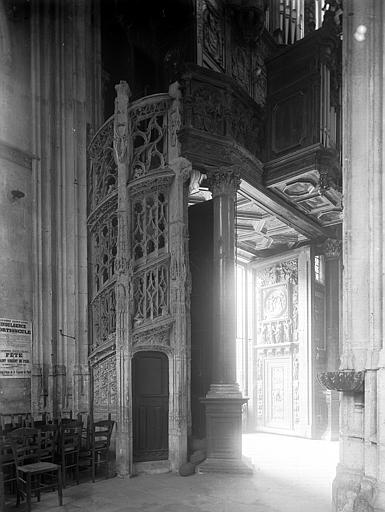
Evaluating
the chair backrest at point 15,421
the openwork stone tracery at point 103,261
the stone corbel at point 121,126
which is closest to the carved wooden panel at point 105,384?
the openwork stone tracery at point 103,261

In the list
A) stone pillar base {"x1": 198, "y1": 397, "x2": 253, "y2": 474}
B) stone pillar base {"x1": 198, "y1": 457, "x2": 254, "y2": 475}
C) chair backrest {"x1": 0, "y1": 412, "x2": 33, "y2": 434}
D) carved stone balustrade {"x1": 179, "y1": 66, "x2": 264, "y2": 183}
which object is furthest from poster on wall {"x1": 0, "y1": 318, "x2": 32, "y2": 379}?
carved stone balustrade {"x1": 179, "y1": 66, "x2": 264, "y2": 183}

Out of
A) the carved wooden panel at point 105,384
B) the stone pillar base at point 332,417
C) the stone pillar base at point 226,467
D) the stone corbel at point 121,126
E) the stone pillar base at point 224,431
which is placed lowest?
the stone pillar base at point 332,417

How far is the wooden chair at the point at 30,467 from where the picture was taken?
705 centimetres

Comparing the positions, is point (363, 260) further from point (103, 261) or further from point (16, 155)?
point (16, 155)

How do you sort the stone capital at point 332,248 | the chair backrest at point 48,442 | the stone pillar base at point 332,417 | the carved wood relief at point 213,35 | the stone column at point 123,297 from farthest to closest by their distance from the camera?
the stone capital at point 332,248, the stone pillar base at point 332,417, the carved wood relief at point 213,35, the stone column at point 123,297, the chair backrest at point 48,442

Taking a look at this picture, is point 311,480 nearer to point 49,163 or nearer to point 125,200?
point 125,200

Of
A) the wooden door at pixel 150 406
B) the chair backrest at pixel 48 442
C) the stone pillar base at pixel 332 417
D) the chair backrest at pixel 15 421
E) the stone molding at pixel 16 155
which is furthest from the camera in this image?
the stone pillar base at pixel 332 417

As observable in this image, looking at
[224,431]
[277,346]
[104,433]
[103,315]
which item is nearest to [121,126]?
[103,315]

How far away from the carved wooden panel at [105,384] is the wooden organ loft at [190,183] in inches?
0.7

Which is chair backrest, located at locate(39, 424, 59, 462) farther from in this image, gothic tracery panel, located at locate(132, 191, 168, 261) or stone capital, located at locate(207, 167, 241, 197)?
stone capital, located at locate(207, 167, 241, 197)

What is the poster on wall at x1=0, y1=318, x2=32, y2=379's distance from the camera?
9.56m

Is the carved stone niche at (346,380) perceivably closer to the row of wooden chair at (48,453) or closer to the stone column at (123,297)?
the row of wooden chair at (48,453)

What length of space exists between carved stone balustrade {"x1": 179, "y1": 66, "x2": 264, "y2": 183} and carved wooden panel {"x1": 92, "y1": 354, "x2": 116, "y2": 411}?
12.6ft

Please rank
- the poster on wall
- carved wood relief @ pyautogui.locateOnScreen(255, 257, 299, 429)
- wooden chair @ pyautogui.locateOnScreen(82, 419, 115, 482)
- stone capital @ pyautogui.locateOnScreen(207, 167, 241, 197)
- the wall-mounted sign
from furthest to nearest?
the wall-mounted sign → carved wood relief @ pyautogui.locateOnScreen(255, 257, 299, 429) → stone capital @ pyautogui.locateOnScreen(207, 167, 241, 197) → the poster on wall → wooden chair @ pyautogui.locateOnScreen(82, 419, 115, 482)
